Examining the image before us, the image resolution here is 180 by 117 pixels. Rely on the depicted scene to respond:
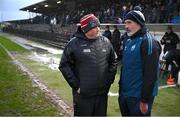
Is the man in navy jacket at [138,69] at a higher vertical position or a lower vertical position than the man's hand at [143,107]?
higher

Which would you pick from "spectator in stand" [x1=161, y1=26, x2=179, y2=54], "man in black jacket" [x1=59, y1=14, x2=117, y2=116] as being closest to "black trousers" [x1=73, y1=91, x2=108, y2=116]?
"man in black jacket" [x1=59, y1=14, x2=117, y2=116]

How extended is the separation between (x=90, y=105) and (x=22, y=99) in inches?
189

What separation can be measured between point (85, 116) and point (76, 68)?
0.63 meters

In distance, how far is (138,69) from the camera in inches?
191

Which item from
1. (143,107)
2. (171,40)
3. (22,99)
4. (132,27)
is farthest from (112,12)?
(143,107)

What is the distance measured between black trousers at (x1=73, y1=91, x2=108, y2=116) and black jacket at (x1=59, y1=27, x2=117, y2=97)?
0.24 feet

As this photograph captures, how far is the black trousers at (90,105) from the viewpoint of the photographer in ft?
17.3

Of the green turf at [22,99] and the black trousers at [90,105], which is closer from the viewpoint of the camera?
the black trousers at [90,105]

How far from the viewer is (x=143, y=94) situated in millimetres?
4730

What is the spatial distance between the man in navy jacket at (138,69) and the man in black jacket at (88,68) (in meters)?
0.34

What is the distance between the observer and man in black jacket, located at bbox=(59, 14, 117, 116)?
17.1ft

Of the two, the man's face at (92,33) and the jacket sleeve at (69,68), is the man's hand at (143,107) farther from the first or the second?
the man's face at (92,33)

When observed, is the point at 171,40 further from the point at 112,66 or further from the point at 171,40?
the point at 112,66

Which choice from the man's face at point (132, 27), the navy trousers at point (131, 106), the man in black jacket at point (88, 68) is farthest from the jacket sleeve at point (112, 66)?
the man's face at point (132, 27)
